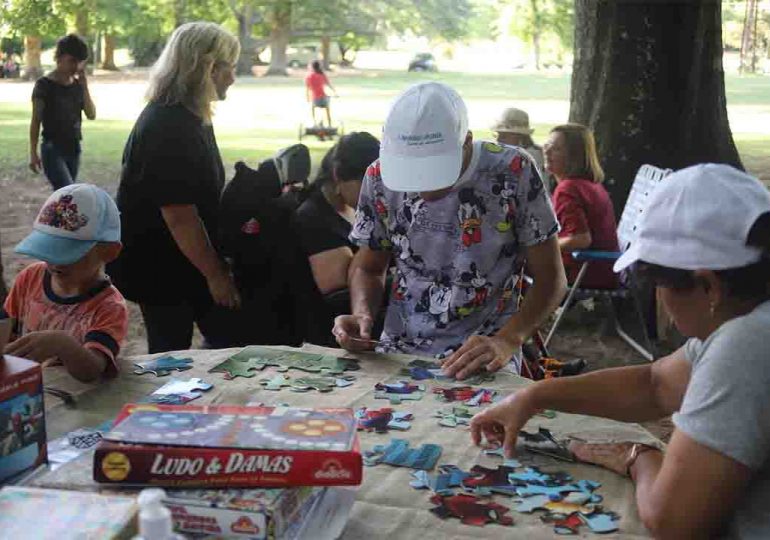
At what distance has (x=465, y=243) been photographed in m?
2.73

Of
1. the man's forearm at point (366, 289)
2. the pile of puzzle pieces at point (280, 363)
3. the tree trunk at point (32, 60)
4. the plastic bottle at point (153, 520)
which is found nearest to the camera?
the plastic bottle at point (153, 520)

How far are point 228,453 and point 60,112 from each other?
7631 mm

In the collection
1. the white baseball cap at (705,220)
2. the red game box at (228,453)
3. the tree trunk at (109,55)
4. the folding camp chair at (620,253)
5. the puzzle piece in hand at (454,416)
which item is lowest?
the folding camp chair at (620,253)

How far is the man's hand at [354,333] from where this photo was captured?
8.63 ft

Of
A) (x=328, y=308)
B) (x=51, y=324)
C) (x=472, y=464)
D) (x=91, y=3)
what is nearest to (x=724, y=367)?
(x=472, y=464)

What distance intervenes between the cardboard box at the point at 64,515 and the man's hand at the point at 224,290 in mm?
2245

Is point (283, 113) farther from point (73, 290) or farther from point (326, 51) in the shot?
point (326, 51)

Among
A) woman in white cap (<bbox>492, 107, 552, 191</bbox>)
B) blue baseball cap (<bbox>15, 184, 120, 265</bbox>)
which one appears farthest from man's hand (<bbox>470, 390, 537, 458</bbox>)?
woman in white cap (<bbox>492, 107, 552, 191</bbox>)

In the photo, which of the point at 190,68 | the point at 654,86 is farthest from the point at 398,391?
the point at 654,86

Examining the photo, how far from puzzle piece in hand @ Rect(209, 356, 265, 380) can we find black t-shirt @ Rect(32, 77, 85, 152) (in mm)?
6602

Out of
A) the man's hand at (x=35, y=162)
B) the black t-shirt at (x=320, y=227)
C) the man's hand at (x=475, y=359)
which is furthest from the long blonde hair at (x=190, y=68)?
the man's hand at (x=35, y=162)

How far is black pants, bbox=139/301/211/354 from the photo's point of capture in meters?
3.69

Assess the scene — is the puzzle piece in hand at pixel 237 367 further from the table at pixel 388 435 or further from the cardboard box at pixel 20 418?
the cardboard box at pixel 20 418

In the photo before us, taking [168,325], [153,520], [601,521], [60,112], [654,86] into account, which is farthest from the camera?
[60,112]
